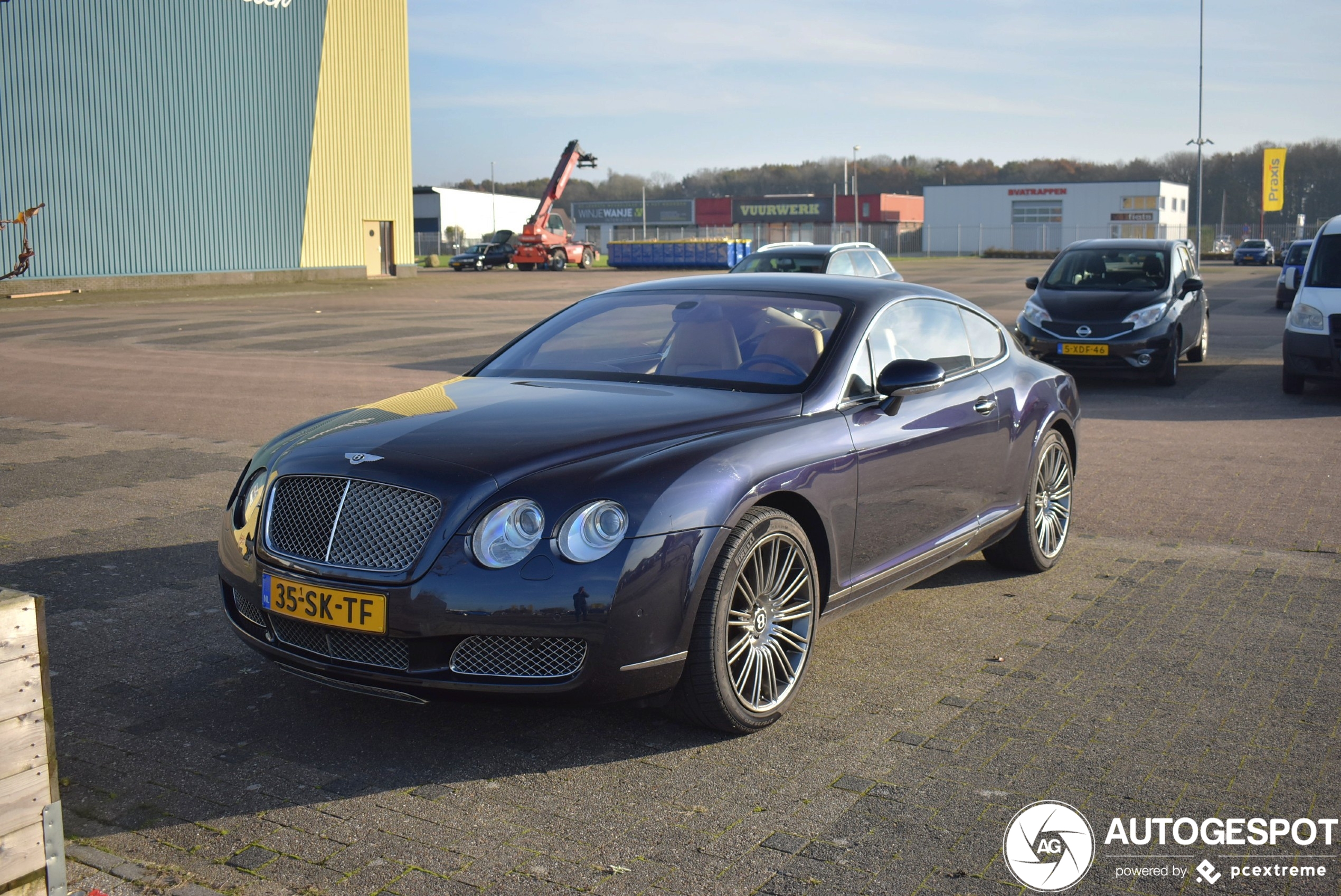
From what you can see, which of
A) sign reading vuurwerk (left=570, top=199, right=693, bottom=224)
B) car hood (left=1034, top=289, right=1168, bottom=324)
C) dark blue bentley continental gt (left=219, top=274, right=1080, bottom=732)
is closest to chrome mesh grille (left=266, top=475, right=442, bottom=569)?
dark blue bentley continental gt (left=219, top=274, right=1080, bottom=732)

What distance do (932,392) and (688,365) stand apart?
1.07m

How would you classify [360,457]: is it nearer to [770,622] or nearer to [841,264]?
[770,622]

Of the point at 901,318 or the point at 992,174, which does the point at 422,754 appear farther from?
the point at 992,174

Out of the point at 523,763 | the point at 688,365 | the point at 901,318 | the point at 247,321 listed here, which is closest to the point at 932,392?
the point at 901,318

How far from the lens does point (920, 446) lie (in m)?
4.97

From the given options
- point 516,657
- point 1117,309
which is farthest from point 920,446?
point 1117,309

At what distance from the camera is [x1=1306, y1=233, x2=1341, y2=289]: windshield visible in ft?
42.8

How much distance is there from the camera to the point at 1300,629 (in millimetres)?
5168

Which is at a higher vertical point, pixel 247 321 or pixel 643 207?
pixel 643 207

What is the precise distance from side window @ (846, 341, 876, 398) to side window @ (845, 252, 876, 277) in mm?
13203

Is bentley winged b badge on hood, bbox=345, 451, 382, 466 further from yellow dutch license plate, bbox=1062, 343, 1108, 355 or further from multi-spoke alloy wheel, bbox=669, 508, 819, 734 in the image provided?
yellow dutch license plate, bbox=1062, 343, 1108, 355

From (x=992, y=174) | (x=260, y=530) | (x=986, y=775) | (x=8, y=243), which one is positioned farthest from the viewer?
(x=992, y=174)

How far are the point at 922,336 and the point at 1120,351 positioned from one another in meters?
9.19
